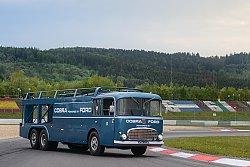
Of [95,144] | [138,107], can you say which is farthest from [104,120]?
[138,107]

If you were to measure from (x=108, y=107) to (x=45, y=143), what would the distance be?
19.9 feet

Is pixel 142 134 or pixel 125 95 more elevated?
pixel 125 95

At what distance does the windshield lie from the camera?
66.8 ft

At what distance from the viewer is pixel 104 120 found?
2055 centimetres

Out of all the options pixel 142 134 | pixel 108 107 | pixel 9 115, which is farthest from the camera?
pixel 9 115

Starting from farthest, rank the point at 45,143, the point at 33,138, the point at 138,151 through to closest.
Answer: the point at 33,138 → the point at 45,143 → the point at 138,151

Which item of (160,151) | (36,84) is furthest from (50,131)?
(36,84)

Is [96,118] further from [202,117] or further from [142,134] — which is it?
Result: [202,117]

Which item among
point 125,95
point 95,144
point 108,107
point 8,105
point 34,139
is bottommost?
point 34,139

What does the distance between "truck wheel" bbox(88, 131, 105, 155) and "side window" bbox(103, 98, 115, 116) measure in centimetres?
102

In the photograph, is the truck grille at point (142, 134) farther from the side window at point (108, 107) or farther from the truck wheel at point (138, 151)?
the truck wheel at point (138, 151)

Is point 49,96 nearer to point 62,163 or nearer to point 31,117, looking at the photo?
point 31,117

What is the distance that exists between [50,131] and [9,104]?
223ft

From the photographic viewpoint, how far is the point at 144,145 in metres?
20.2
